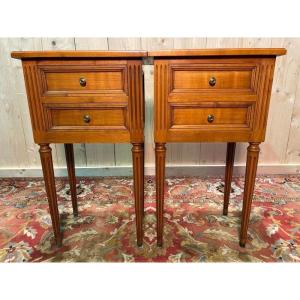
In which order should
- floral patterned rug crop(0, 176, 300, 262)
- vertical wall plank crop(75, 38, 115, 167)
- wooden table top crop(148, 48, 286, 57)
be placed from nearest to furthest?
wooden table top crop(148, 48, 286, 57)
floral patterned rug crop(0, 176, 300, 262)
vertical wall plank crop(75, 38, 115, 167)

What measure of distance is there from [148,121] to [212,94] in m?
0.85

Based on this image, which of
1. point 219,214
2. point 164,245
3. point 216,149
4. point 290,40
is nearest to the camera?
point 164,245

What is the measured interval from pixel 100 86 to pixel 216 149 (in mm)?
1170

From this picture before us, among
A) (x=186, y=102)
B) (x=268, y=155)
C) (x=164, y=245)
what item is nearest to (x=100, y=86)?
(x=186, y=102)

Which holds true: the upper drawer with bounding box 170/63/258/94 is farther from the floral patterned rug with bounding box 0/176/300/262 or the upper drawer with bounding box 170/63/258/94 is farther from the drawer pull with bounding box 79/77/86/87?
the floral patterned rug with bounding box 0/176/300/262

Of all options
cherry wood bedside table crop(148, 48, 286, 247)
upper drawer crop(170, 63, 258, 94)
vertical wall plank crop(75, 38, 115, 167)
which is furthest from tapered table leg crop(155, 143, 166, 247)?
vertical wall plank crop(75, 38, 115, 167)

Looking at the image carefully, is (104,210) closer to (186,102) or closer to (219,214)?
(219,214)

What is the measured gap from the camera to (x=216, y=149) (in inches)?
76.9

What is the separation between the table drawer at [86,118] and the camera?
1.05 metres

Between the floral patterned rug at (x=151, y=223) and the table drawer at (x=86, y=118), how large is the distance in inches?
23.0

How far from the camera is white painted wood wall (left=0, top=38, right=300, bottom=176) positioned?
5.69ft

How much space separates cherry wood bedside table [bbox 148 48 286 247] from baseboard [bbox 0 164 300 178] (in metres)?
0.88

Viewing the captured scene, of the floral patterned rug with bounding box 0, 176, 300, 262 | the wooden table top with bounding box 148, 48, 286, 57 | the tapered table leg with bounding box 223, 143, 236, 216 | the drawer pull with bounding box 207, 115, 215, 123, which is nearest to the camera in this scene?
Answer: the wooden table top with bounding box 148, 48, 286, 57

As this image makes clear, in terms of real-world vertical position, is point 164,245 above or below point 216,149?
below
